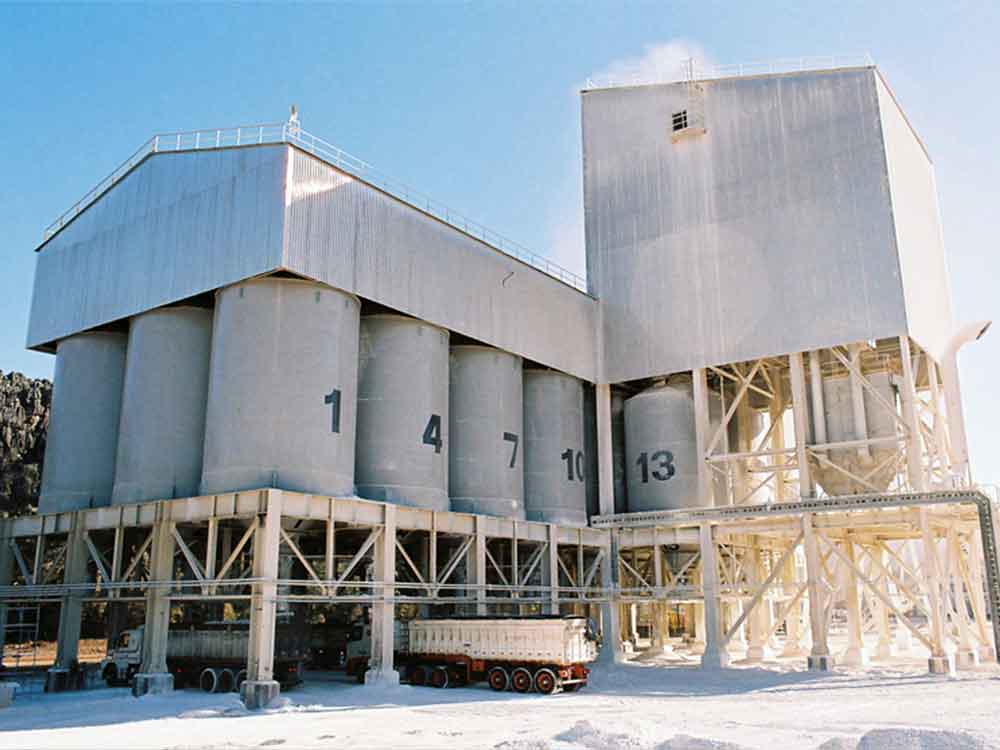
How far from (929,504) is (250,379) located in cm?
2319

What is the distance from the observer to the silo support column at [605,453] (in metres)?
40.4

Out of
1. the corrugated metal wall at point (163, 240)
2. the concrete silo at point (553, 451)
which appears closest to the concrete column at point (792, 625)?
the concrete silo at point (553, 451)

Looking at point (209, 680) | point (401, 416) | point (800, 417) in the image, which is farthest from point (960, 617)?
point (209, 680)

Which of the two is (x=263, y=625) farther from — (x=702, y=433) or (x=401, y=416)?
(x=702, y=433)

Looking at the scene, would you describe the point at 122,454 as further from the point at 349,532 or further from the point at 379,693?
the point at 379,693

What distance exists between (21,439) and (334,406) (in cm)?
4020

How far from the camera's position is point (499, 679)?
88.2ft

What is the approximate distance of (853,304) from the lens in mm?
35938

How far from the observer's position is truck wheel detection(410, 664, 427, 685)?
28.2 meters

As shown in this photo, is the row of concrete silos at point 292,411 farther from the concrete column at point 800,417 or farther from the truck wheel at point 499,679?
the concrete column at point 800,417

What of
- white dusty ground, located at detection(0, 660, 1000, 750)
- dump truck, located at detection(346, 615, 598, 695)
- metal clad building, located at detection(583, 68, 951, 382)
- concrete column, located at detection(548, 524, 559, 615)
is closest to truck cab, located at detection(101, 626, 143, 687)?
white dusty ground, located at detection(0, 660, 1000, 750)

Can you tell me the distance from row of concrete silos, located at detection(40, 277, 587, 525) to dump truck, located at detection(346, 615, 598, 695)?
512 centimetres

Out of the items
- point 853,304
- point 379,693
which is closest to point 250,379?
point 379,693

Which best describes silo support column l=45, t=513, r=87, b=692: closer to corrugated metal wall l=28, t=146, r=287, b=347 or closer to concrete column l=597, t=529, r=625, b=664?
corrugated metal wall l=28, t=146, r=287, b=347
